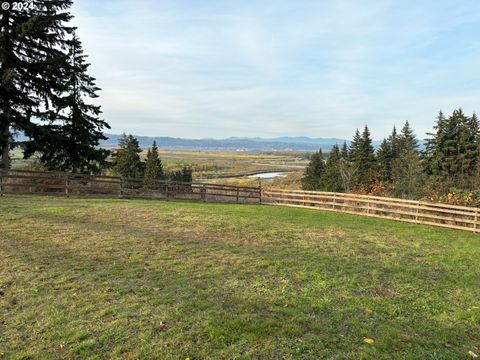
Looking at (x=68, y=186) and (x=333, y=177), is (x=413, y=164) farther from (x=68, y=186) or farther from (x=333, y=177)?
(x=68, y=186)

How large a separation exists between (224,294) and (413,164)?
36.5m

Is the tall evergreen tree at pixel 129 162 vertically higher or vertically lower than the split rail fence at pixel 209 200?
higher

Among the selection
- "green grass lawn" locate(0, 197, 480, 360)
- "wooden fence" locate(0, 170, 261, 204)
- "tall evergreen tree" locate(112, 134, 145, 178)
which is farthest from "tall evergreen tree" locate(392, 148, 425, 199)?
"tall evergreen tree" locate(112, 134, 145, 178)

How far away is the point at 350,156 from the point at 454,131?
16.7 m

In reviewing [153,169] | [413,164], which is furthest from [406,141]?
[153,169]

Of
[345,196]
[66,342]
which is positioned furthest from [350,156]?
[66,342]

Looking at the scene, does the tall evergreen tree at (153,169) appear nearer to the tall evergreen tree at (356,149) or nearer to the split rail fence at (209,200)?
the split rail fence at (209,200)

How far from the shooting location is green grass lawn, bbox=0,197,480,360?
4328 mm

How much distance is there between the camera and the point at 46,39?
19.1 meters

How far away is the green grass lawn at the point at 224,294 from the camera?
4.33m

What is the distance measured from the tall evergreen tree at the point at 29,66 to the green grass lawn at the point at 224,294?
Result: 9.57 meters

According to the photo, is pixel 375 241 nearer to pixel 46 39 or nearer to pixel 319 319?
pixel 319 319

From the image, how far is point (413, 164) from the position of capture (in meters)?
37.4

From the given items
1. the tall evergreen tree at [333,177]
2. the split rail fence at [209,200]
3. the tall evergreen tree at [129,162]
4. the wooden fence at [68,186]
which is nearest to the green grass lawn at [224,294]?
the split rail fence at [209,200]
